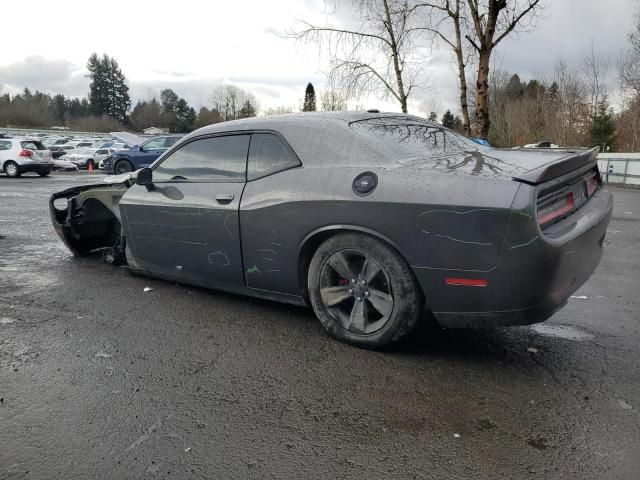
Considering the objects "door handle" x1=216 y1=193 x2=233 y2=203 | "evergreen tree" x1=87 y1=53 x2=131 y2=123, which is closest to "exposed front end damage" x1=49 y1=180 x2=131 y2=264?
"door handle" x1=216 y1=193 x2=233 y2=203

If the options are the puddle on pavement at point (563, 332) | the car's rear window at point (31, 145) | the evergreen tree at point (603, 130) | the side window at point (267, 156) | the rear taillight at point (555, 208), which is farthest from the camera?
the evergreen tree at point (603, 130)

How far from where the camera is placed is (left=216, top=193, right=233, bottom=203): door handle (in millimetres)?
3763

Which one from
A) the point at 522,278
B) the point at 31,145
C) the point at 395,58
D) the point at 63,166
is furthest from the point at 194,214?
the point at 63,166

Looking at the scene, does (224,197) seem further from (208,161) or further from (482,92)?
(482,92)

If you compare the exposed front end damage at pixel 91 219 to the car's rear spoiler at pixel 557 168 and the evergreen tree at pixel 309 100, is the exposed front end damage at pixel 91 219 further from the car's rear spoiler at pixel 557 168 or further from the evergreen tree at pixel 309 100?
the evergreen tree at pixel 309 100

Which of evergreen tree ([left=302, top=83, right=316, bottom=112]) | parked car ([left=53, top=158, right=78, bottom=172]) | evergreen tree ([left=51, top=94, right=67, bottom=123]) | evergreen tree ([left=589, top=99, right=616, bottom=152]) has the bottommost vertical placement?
parked car ([left=53, top=158, right=78, bottom=172])

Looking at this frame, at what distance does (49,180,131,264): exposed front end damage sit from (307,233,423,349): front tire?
2901 mm

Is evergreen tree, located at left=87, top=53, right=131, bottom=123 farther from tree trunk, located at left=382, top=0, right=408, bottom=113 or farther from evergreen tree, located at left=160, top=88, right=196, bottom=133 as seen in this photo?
tree trunk, located at left=382, top=0, right=408, bottom=113

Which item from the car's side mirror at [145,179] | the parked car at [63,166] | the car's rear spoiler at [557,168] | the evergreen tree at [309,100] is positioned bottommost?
the parked car at [63,166]

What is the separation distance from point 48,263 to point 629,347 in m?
5.65

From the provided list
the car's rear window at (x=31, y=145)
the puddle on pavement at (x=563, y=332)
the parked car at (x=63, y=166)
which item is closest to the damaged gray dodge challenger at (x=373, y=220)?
the puddle on pavement at (x=563, y=332)

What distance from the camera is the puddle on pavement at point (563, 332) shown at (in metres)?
3.47

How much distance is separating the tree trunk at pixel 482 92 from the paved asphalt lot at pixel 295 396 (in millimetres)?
9132

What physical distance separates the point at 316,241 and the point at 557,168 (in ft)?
4.96
